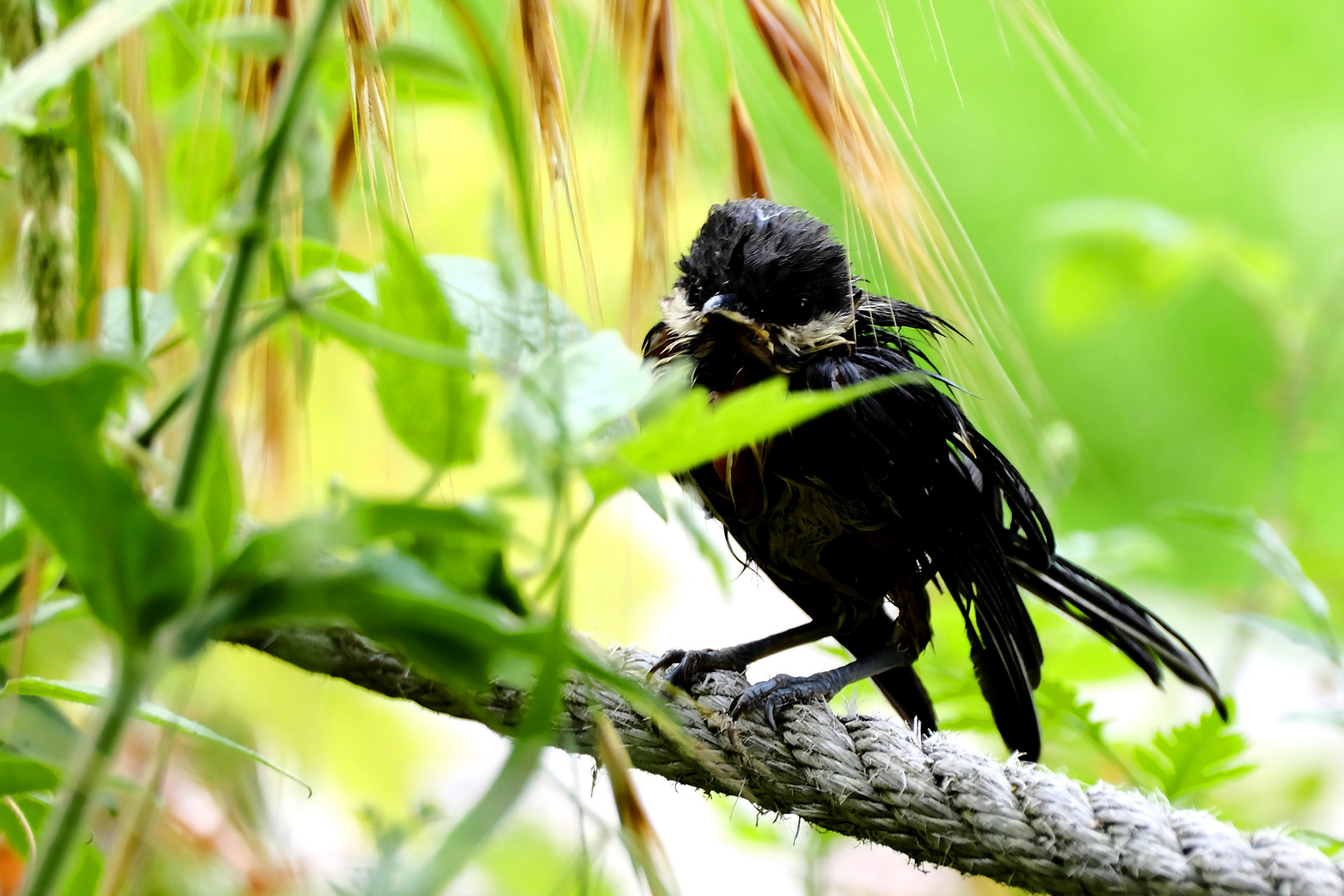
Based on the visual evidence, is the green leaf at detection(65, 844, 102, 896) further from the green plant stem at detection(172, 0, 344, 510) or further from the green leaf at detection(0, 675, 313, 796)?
the green plant stem at detection(172, 0, 344, 510)

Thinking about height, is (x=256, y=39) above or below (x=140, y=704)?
above

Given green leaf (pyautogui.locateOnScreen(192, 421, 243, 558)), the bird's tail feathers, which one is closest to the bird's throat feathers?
the bird's tail feathers

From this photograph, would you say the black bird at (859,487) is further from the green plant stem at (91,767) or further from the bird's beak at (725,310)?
the green plant stem at (91,767)

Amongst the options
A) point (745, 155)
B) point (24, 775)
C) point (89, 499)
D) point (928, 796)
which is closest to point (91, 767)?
point (89, 499)

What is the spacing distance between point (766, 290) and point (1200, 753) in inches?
16.4

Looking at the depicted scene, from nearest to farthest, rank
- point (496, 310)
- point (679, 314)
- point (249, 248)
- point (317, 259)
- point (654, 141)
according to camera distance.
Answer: point (249, 248), point (496, 310), point (317, 259), point (654, 141), point (679, 314)

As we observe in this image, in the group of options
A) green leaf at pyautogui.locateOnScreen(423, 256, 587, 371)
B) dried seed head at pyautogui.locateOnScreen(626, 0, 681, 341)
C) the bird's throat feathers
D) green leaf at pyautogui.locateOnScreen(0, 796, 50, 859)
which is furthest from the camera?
the bird's throat feathers

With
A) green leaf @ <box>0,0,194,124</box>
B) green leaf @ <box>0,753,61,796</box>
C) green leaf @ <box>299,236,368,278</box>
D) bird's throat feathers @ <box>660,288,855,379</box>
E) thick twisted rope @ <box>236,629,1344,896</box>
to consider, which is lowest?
green leaf @ <box>0,753,61,796</box>

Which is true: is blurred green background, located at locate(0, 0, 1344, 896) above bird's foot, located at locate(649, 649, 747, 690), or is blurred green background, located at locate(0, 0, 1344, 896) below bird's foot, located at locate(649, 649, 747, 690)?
above

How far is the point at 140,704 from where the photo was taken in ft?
1.39

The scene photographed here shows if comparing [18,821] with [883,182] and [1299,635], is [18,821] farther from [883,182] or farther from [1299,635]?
[1299,635]

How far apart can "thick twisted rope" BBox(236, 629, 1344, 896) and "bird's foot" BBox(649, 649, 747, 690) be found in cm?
13

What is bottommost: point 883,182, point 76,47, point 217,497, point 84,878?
point 84,878

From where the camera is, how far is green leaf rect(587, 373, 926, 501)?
0.28 meters
